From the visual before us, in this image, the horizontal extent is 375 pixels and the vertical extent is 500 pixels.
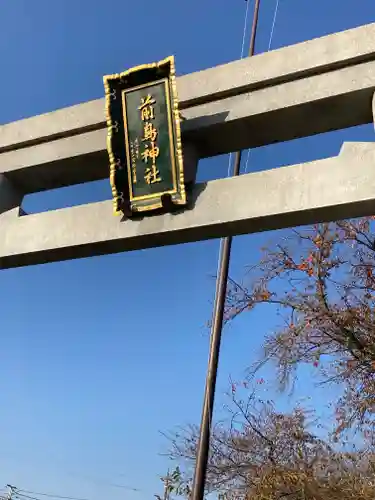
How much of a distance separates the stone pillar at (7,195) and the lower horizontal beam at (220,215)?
1.03 feet

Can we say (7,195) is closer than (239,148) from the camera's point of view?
No

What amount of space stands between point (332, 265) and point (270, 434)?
3.70 meters

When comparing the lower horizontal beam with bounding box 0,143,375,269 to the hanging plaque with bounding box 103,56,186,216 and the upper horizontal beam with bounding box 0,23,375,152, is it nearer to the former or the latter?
the hanging plaque with bounding box 103,56,186,216

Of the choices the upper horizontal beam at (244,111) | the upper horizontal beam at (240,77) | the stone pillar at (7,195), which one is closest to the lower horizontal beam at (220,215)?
the stone pillar at (7,195)

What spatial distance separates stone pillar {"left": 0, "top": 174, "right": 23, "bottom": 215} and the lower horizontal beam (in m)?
0.31

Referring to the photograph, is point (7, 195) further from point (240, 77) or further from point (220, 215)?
point (240, 77)

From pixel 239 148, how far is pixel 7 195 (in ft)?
6.82

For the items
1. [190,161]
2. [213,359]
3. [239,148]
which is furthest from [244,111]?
[213,359]

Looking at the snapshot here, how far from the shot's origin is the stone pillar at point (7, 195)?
435 centimetres

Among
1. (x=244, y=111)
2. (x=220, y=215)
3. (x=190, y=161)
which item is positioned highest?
(x=244, y=111)

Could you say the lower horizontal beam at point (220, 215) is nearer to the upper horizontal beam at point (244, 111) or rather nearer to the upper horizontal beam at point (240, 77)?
the upper horizontal beam at point (244, 111)

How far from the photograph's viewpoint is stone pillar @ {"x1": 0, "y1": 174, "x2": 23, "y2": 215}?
4.35 m

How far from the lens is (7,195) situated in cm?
443

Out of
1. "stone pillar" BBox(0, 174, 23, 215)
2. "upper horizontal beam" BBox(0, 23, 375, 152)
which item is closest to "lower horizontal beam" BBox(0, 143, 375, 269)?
"stone pillar" BBox(0, 174, 23, 215)
